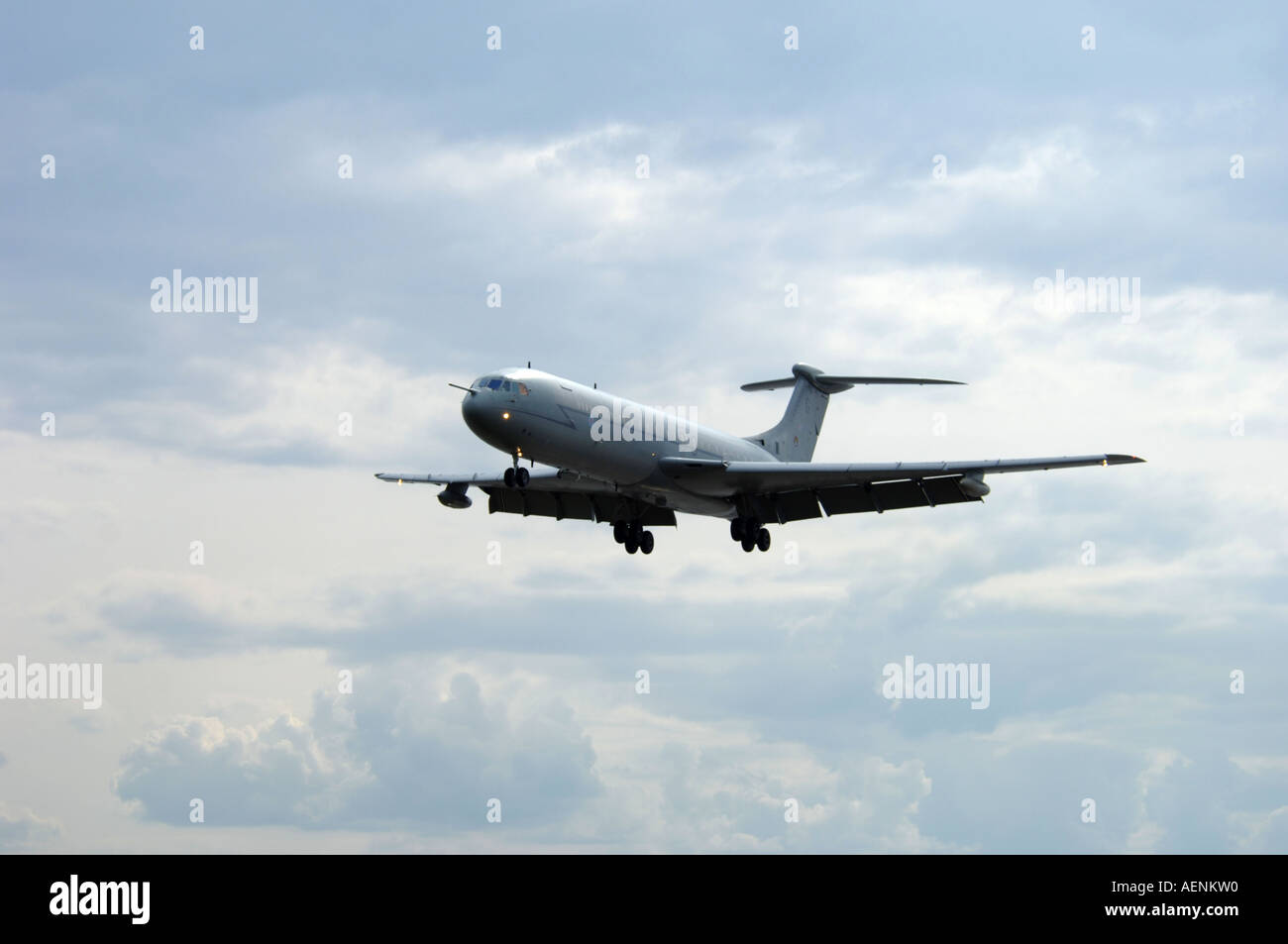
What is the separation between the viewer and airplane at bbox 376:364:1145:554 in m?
45.5

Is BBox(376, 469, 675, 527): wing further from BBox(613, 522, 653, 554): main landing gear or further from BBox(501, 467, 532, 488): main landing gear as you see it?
BBox(501, 467, 532, 488): main landing gear

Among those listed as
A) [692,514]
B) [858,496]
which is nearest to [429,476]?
[692,514]

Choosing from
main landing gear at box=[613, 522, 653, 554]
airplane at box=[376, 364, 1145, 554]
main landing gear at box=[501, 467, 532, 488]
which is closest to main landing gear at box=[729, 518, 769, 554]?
airplane at box=[376, 364, 1145, 554]

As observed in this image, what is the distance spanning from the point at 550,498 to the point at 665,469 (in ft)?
30.2

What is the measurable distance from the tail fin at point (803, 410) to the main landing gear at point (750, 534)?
518 cm

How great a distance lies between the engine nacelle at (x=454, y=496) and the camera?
57.5m

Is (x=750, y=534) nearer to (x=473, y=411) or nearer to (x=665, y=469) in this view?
(x=665, y=469)

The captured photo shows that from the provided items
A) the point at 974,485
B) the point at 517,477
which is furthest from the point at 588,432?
the point at 974,485

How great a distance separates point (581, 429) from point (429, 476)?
12.7 metres

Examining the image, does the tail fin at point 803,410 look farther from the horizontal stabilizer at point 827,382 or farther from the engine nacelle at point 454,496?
the engine nacelle at point 454,496

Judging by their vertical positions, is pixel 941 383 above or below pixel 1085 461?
above

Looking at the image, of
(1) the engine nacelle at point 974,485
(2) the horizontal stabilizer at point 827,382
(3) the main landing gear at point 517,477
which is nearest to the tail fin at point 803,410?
(2) the horizontal stabilizer at point 827,382
